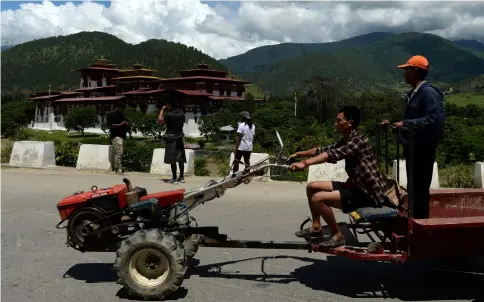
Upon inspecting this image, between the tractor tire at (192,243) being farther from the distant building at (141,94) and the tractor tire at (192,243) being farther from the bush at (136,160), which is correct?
the distant building at (141,94)

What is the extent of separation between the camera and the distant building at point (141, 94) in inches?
2766

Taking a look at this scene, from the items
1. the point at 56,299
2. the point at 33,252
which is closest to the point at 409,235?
the point at 56,299

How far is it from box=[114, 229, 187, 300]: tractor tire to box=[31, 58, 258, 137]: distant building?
208ft

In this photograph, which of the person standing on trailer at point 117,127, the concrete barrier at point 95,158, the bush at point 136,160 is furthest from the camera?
the bush at point 136,160

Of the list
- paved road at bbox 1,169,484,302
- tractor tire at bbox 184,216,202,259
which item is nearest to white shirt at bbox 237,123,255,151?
paved road at bbox 1,169,484,302

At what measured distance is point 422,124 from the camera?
15.0 feet

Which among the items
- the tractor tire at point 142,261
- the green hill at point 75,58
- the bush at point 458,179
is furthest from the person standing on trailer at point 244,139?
the green hill at point 75,58

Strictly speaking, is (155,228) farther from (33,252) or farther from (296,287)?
(33,252)

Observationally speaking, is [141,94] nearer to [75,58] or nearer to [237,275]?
[237,275]

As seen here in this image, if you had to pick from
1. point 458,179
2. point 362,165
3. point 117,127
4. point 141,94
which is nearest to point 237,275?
point 362,165

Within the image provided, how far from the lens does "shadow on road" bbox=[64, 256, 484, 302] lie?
4.75 metres

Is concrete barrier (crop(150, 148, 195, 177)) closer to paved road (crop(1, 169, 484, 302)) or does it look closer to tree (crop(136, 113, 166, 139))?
paved road (crop(1, 169, 484, 302))

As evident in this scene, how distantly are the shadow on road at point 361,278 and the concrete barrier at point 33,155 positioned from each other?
28.2 feet

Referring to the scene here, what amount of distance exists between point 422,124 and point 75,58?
7647 inches
